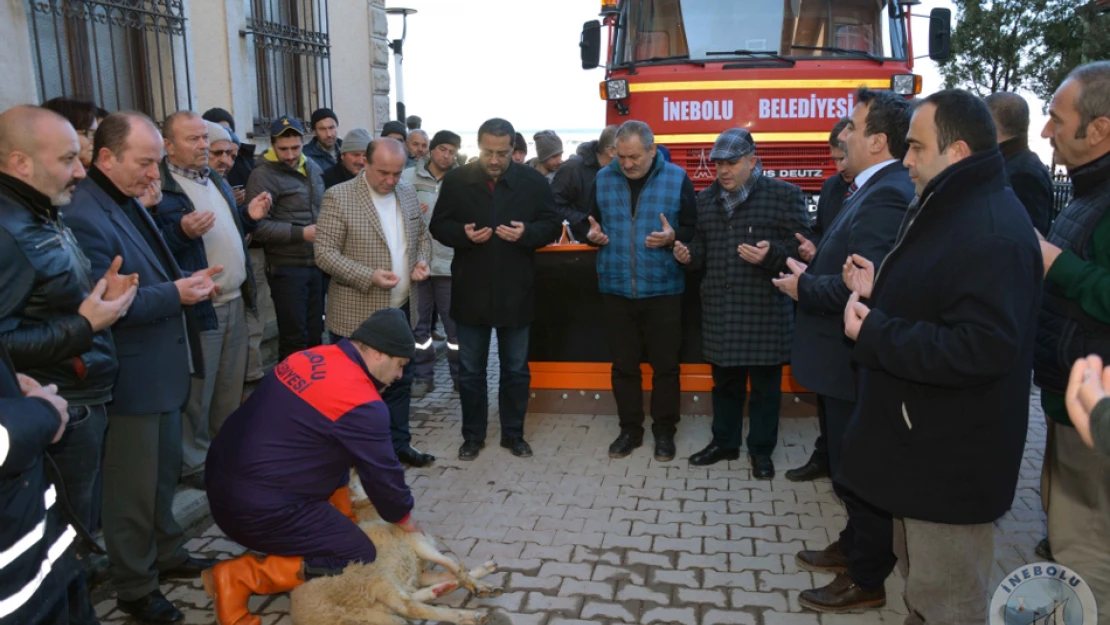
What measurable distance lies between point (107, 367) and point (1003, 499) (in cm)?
318

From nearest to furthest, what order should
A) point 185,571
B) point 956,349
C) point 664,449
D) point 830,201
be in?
point 956,349
point 185,571
point 830,201
point 664,449

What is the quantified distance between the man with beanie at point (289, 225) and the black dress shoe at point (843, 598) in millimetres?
4115

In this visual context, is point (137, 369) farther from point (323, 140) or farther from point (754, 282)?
point (323, 140)

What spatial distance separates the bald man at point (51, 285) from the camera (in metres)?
2.71

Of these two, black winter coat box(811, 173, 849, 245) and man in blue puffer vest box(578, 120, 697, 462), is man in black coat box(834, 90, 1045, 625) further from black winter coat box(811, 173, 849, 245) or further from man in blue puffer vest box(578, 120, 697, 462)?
man in blue puffer vest box(578, 120, 697, 462)

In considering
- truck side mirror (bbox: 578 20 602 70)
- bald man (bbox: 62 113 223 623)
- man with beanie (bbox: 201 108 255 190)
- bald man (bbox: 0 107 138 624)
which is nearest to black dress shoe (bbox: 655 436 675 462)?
bald man (bbox: 62 113 223 623)

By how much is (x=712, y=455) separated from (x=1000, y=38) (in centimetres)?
2019

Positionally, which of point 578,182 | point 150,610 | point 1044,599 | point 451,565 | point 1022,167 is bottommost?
point 150,610

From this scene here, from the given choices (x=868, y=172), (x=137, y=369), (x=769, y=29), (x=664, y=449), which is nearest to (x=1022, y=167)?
(x=868, y=172)

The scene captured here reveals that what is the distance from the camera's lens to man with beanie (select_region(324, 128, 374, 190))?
22.3 ft

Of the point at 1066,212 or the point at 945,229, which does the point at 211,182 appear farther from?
the point at 1066,212

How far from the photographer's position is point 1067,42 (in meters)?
19.9

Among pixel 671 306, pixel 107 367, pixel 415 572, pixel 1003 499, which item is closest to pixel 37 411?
pixel 107 367

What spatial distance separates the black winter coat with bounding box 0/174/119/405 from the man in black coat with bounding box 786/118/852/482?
358 cm
